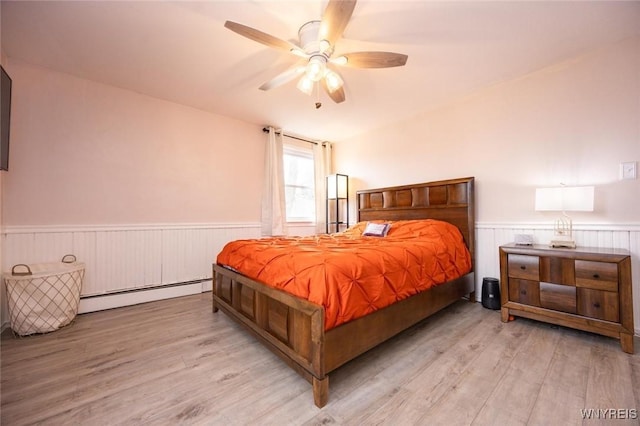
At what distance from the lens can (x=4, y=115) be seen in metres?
2.16

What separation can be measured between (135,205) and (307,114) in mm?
2524

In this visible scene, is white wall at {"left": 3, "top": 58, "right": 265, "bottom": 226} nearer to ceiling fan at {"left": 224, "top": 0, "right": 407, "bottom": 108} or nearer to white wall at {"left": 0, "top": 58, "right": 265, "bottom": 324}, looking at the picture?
white wall at {"left": 0, "top": 58, "right": 265, "bottom": 324}

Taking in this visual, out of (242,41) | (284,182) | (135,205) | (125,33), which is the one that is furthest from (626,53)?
(135,205)

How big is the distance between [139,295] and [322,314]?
9.02 ft

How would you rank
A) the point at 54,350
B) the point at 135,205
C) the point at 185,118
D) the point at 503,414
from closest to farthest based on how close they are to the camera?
the point at 503,414, the point at 54,350, the point at 135,205, the point at 185,118

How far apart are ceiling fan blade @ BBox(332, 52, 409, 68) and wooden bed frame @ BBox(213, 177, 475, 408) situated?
174 centimetres

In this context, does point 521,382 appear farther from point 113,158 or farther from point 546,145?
point 113,158

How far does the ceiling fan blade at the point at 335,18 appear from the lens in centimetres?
150

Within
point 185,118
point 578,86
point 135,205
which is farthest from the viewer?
point 185,118

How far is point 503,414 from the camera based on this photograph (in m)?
1.28

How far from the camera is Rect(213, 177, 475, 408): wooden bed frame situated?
139cm

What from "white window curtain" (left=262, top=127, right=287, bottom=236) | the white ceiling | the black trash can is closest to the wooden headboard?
the black trash can

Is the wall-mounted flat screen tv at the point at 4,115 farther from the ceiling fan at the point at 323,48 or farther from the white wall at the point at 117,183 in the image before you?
the ceiling fan at the point at 323,48

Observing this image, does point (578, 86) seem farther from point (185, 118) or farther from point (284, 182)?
point (185, 118)
